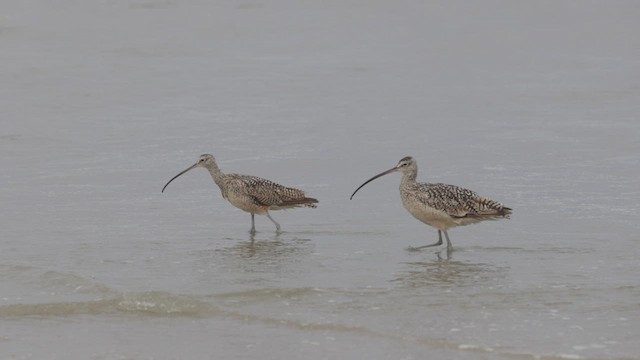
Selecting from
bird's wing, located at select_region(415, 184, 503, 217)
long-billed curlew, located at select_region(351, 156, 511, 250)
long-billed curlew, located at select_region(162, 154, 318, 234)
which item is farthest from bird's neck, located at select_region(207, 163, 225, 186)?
bird's wing, located at select_region(415, 184, 503, 217)

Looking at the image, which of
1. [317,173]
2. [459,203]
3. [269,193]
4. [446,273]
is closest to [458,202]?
[459,203]

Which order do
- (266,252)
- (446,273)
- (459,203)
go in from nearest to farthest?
(446,273), (266,252), (459,203)

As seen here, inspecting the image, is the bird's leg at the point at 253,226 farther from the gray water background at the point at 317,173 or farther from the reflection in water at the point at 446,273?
the reflection in water at the point at 446,273

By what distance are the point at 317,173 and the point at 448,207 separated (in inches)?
116

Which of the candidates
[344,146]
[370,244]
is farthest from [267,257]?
[344,146]

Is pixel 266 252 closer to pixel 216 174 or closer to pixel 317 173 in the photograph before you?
pixel 216 174

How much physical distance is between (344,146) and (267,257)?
462 centimetres

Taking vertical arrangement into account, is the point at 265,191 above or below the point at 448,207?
above

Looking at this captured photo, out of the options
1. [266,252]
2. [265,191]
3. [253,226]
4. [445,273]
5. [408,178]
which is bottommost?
[445,273]

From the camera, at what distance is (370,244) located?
476 inches

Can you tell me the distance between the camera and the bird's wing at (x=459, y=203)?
40.0ft

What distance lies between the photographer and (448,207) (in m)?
12.3

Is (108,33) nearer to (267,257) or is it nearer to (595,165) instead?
(595,165)

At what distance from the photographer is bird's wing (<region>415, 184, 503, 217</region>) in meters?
12.2
